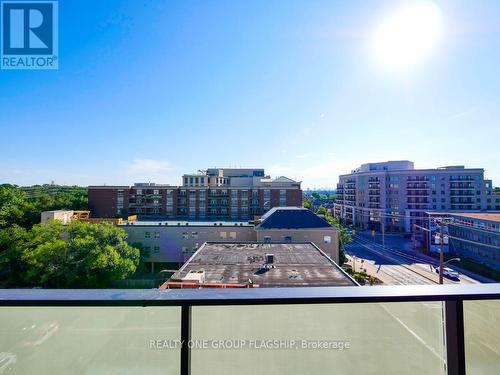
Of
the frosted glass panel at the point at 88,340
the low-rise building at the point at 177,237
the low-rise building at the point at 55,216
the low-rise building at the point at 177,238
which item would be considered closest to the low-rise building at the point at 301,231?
the low-rise building at the point at 177,237

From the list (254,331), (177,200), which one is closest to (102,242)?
(177,200)

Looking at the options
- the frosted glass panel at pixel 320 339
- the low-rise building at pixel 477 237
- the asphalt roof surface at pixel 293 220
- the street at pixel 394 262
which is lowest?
the street at pixel 394 262

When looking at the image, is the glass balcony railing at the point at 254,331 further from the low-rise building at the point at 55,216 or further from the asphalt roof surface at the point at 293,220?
the low-rise building at the point at 55,216

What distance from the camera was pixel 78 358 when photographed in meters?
0.84

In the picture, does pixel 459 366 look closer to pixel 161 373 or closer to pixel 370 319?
pixel 370 319

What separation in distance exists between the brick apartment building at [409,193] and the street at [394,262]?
14.3 feet

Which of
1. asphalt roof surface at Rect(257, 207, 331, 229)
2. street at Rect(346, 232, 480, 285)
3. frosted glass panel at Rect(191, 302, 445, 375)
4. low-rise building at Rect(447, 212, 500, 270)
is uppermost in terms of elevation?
frosted glass panel at Rect(191, 302, 445, 375)

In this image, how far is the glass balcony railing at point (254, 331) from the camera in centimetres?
80

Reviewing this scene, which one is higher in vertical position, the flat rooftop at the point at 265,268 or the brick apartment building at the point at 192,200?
the brick apartment building at the point at 192,200

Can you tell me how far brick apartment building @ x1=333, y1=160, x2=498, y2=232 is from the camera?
31453mm

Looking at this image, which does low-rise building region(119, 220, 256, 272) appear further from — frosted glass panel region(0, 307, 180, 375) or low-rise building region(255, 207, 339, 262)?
frosted glass panel region(0, 307, 180, 375)

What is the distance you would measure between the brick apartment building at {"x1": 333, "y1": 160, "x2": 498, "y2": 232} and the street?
435 centimetres

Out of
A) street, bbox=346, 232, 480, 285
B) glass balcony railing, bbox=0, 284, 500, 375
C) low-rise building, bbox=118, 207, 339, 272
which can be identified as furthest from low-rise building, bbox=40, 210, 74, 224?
glass balcony railing, bbox=0, 284, 500, 375

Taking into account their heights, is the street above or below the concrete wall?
below
